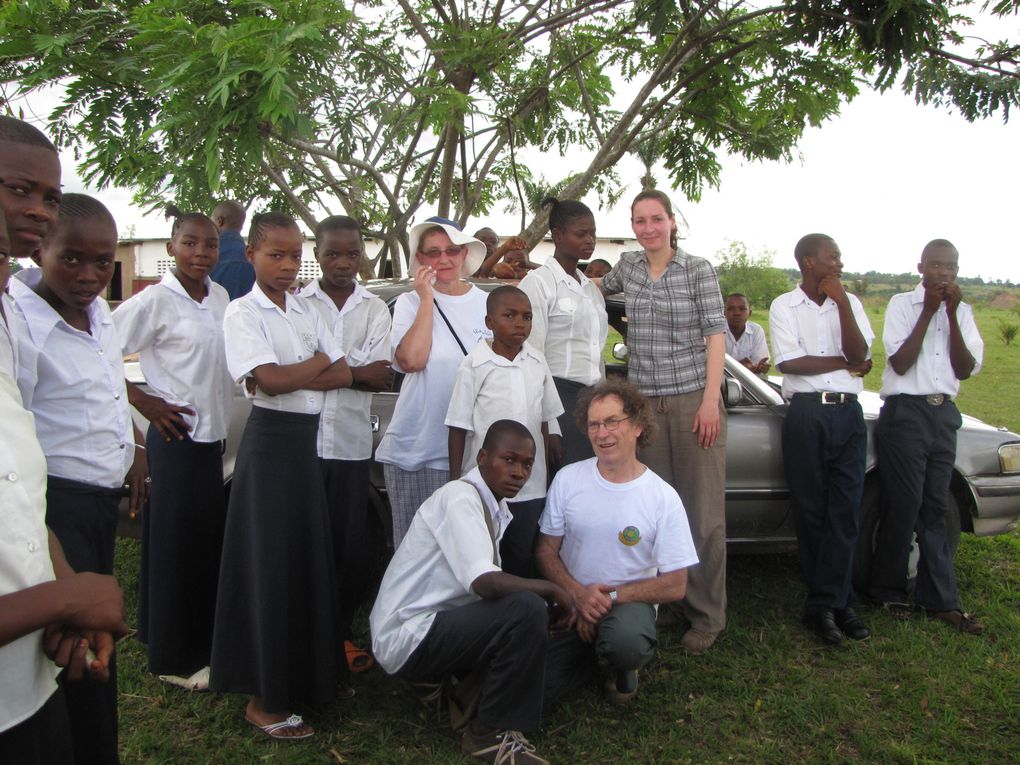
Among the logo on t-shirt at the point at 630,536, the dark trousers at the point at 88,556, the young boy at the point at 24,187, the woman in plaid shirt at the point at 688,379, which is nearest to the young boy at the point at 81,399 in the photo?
the dark trousers at the point at 88,556

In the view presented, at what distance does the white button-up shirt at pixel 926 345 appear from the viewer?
13.4 feet

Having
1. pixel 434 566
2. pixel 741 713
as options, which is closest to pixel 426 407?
pixel 434 566

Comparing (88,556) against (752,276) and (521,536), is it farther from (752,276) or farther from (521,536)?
(752,276)

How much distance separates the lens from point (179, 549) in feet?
10.7

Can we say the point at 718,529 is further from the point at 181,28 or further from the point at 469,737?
the point at 181,28

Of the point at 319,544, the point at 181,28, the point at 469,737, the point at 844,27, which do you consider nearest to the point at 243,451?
the point at 319,544

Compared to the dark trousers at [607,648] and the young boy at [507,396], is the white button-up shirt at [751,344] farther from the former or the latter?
the dark trousers at [607,648]

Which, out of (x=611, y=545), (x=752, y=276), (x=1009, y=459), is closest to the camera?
(x=611, y=545)

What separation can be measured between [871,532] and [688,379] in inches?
54.1

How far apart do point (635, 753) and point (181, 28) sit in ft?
11.4

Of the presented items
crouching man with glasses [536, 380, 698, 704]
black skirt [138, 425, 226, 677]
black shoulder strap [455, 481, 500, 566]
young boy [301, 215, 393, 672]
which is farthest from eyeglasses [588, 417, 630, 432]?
black skirt [138, 425, 226, 677]

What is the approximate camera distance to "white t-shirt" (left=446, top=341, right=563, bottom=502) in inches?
130

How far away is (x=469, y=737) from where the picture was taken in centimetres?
298

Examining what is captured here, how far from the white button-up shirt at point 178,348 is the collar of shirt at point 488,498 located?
1.03 meters
